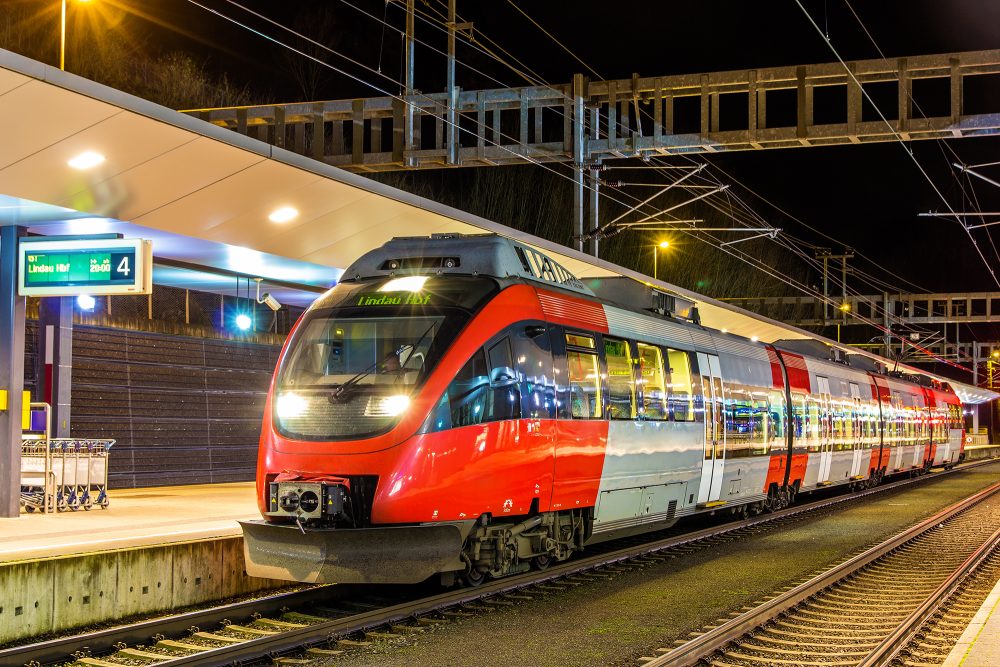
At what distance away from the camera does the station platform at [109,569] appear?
9.56 metres

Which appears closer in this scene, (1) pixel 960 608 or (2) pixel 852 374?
(1) pixel 960 608

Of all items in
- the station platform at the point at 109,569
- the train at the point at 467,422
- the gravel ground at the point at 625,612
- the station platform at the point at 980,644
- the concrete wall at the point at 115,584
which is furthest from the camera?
the train at the point at 467,422

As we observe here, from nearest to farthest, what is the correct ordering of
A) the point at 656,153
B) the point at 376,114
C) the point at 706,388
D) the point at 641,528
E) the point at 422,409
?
1. the point at 422,409
2. the point at 641,528
3. the point at 706,388
4. the point at 656,153
5. the point at 376,114

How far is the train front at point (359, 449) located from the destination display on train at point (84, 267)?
8.70 feet

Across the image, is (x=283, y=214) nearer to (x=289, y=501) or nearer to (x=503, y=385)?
(x=503, y=385)

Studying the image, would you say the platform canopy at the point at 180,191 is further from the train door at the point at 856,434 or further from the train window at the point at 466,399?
the train door at the point at 856,434

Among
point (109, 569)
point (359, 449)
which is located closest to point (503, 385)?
point (359, 449)

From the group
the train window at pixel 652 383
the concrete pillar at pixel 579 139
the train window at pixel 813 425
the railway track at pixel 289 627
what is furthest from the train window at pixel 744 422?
the concrete pillar at pixel 579 139

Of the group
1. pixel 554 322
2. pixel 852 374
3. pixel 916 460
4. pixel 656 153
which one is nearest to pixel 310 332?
pixel 554 322

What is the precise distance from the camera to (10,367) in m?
13.9

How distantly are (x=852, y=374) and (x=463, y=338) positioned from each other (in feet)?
63.7

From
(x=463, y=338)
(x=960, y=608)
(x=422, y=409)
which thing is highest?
(x=463, y=338)

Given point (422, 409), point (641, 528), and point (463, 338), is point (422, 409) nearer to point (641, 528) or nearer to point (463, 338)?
point (463, 338)

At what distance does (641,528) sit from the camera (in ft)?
49.8
